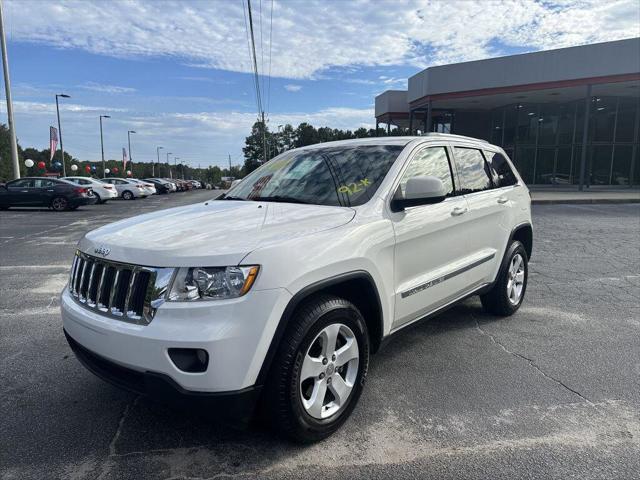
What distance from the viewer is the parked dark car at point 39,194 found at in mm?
20250

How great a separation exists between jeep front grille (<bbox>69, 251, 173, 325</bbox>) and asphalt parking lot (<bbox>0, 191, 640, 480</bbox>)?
32.0 inches

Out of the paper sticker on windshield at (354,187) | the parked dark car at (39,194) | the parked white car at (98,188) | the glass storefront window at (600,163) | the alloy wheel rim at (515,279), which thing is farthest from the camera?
the glass storefront window at (600,163)

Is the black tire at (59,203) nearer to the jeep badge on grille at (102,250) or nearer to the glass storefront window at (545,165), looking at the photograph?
the jeep badge on grille at (102,250)

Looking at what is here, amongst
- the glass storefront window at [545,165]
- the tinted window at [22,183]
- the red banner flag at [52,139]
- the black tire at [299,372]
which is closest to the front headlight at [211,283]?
the black tire at [299,372]

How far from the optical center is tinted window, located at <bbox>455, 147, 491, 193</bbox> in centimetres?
436

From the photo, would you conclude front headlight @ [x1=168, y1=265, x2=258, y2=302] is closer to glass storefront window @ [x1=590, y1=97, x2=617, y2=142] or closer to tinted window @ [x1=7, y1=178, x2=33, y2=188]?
tinted window @ [x1=7, y1=178, x2=33, y2=188]

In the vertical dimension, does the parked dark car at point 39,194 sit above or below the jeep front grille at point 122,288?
below

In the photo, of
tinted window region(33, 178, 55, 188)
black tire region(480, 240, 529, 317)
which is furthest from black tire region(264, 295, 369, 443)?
tinted window region(33, 178, 55, 188)

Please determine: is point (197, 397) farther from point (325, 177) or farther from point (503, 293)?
point (503, 293)

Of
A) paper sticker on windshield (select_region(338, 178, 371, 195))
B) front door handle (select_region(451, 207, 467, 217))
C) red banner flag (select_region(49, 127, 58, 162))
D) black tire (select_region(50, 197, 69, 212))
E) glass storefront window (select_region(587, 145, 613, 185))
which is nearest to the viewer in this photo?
paper sticker on windshield (select_region(338, 178, 371, 195))

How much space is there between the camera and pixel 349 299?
10.2 ft

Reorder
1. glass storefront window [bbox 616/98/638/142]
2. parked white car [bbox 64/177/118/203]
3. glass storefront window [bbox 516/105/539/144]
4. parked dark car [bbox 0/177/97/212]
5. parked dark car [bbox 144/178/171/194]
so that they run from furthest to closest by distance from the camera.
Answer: parked dark car [bbox 144/178/171/194] → glass storefront window [bbox 516/105/539/144] → glass storefront window [bbox 616/98/638/142] → parked white car [bbox 64/177/118/203] → parked dark car [bbox 0/177/97/212]

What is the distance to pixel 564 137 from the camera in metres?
30.2

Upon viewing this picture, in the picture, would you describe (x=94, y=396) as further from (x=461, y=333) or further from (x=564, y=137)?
(x=564, y=137)
